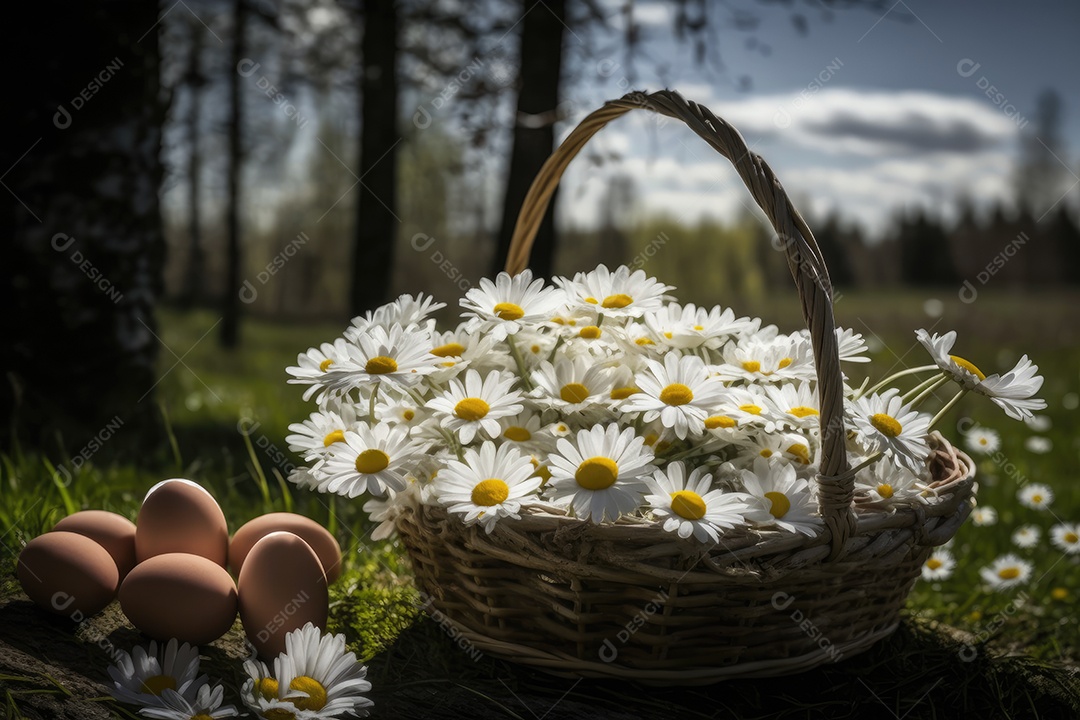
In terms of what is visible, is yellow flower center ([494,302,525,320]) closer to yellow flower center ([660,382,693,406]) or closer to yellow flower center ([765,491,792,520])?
yellow flower center ([660,382,693,406])

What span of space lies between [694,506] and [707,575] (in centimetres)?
11

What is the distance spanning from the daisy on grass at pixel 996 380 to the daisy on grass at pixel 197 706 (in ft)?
3.97

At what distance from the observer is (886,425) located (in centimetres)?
127

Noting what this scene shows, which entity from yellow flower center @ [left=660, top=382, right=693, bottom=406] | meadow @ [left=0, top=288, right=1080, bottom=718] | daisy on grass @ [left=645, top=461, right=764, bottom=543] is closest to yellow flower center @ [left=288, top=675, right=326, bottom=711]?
meadow @ [left=0, top=288, right=1080, bottom=718]

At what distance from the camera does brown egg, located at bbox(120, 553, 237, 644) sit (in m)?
1.36

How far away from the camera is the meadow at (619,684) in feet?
4.58

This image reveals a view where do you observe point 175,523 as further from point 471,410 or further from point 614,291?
point 614,291

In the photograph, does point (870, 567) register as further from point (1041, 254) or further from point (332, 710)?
point (1041, 254)

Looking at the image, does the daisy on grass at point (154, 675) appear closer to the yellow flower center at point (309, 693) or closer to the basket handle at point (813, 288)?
the yellow flower center at point (309, 693)

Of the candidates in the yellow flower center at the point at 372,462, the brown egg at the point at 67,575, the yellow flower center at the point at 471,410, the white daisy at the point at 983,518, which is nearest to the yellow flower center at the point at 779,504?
the yellow flower center at the point at 471,410

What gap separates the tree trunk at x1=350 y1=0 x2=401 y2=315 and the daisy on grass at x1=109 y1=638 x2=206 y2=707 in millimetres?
3712

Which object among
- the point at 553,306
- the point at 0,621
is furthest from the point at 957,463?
the point at 0,621

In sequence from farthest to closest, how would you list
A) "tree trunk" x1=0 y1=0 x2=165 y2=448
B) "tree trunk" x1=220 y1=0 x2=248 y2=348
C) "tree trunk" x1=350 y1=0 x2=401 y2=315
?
"tree trunk" x1=220 y1=0 x2=248 y2=348 → "tree trunk" x1=350 y1=0 x2=401 y2=315 → "tree trunk" x1=0 y1=0 x2=165 y2=448

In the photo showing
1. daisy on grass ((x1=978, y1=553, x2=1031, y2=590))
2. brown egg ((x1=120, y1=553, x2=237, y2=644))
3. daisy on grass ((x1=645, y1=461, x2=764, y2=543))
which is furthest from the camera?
daisy on grass ((x1=978, y1=553, x2=1031, y2=590))
